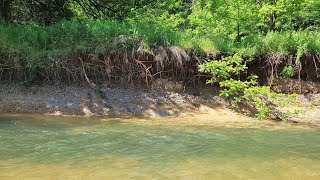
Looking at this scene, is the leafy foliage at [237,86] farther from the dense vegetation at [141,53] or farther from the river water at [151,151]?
the river water at [151,151]

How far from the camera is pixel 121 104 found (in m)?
9.97

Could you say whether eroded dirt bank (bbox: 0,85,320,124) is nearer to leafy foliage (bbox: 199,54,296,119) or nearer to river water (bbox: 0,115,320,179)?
leafy foliage (bbox: 199,54,296,119)

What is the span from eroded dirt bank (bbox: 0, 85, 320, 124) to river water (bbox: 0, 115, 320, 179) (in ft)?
4.28

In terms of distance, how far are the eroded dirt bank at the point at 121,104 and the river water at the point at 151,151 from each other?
4.28 ft

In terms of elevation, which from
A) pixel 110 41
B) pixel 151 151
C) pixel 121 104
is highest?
pixel 110 41

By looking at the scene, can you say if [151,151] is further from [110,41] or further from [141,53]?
[110,41]

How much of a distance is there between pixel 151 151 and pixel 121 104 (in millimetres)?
4390

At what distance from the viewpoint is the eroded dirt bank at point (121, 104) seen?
31.3 feet

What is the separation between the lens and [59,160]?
5.01 meters

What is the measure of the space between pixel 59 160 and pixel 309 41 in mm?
8839

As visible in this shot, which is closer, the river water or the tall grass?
the river water

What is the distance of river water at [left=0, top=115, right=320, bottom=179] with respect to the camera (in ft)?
15.1

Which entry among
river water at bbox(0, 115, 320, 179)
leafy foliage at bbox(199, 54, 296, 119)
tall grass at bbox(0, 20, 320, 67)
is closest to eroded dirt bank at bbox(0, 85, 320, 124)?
leafy foliage at bbox(199, 54, 296, 119)

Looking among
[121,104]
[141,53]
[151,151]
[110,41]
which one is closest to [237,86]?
[141,53]
